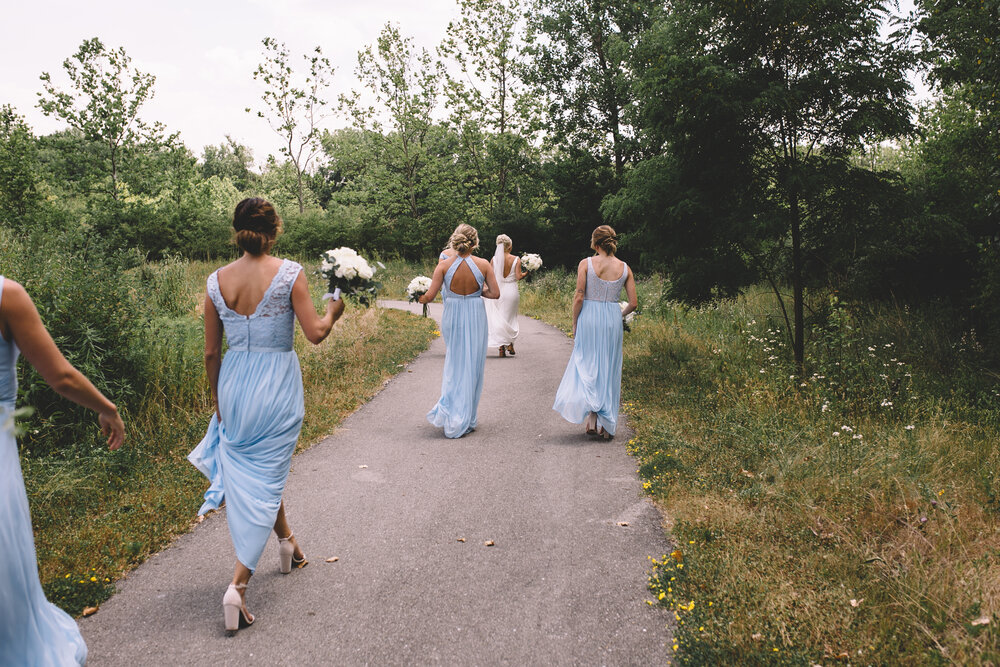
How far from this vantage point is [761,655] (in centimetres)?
322

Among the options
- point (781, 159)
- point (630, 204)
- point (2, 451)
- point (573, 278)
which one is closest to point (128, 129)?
point (573, 278)

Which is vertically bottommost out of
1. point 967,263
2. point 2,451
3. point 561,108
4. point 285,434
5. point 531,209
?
point 285,434

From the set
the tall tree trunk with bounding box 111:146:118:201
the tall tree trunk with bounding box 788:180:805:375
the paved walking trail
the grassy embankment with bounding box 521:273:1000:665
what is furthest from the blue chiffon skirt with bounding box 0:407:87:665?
the tall tree trunk with bounding box 111:146:118:201

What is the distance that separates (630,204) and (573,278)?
54.8 feet

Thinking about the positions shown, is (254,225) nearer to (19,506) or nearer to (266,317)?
(266,317)

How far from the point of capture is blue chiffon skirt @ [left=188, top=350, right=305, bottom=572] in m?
3.86

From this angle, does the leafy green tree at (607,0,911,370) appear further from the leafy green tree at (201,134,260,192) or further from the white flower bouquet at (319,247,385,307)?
the leafy green tree at (201,134,260,192)

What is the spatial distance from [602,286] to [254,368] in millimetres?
4731

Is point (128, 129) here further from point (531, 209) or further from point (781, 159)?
point (781, 159)

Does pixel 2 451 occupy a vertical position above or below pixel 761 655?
above

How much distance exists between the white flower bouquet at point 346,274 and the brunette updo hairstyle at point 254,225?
0.41 meters

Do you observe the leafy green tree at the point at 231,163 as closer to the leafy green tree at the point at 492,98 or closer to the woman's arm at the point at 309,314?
the leafy green tree at the point at 492,98

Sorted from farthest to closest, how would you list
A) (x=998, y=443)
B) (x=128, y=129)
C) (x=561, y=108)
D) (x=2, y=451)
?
(x=561, y=108) → (x=128, y=129) → (x=998, y=443) → (x=2, y=451)

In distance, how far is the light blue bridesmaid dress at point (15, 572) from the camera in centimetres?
246
